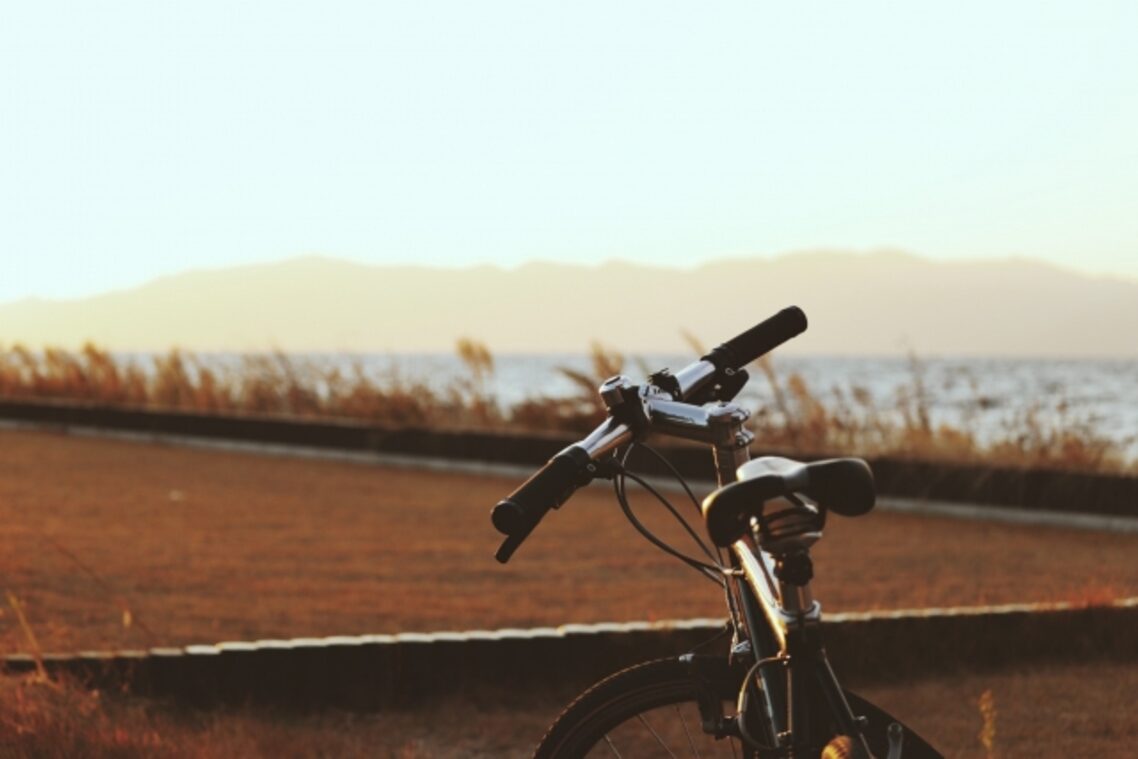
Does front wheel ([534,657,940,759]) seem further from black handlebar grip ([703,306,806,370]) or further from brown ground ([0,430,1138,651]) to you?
brown ground ([0,430,1138,651])

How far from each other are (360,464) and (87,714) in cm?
983

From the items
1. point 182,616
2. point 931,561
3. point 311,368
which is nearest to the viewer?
point 182,616

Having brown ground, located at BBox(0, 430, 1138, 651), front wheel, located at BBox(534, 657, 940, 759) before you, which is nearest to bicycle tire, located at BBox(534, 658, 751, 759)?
front wheel, located at BBox(534, 657, 940, 759)

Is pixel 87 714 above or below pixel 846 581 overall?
above

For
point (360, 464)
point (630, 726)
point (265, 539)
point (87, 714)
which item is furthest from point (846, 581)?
point (360, 464)

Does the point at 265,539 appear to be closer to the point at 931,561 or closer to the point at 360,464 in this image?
the point at 931,561

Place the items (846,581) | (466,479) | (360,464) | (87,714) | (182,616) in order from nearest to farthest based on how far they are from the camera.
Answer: (87,714) → (182,616) → (846,581) → (466,479) → (360,464)

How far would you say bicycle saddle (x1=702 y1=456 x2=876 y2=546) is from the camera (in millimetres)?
1773

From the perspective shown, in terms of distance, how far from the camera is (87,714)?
4.62m

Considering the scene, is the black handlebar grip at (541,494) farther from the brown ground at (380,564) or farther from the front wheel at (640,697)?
the brown ground at (380,564)

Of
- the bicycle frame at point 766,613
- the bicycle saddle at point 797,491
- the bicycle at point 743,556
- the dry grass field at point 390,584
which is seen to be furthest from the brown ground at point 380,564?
the bicycle saddle at point 797,491

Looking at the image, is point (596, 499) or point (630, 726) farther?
point (596, 499)

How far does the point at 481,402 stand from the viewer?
51.4 feet

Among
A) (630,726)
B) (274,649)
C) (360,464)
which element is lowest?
(360,464)
